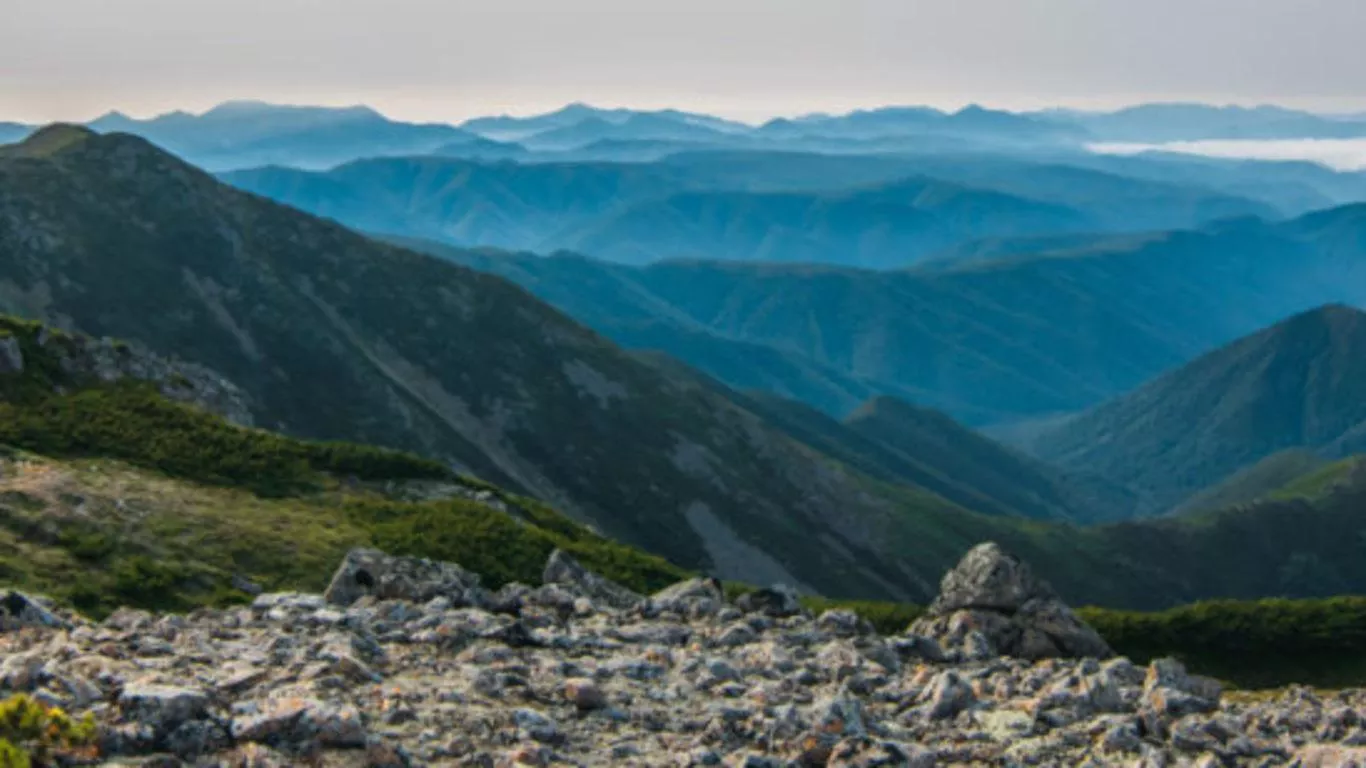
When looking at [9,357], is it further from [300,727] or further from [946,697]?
[946,697]

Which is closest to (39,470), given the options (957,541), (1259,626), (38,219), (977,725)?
(977,725)

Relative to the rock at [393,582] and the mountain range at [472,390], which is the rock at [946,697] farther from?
the mountain range at [472,390]

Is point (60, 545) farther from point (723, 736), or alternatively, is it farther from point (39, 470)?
point (723, 736)

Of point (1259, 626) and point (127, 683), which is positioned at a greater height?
Answer: point (127, 683)

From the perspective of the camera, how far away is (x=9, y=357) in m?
59.6

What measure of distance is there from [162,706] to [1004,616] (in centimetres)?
2435

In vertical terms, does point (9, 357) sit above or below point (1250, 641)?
above

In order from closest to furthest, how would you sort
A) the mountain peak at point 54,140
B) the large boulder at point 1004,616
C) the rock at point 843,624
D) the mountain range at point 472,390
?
the rock at point 843,624
the large boulder at point 1004,616
the mountain range at point 472,390
the mountain peak at point 54,140

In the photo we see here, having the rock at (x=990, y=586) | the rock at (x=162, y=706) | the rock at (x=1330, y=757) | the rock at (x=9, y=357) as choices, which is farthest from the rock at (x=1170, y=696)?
the rock at (x=9, y=357)

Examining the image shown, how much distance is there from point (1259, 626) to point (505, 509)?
38.9 meters

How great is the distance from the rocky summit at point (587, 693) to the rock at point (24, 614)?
0.05 metres

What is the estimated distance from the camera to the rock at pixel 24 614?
23312mm

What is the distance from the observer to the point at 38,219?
15875 centimetres

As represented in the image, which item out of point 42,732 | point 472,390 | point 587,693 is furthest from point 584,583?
point 472,390
